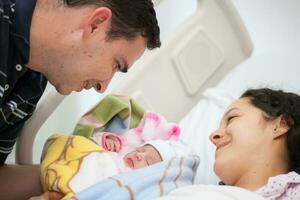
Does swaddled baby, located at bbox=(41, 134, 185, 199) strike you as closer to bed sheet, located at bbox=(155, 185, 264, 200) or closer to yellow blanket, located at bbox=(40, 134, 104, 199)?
yellow blanket, located at bbox=(40, 134, 104, 199)

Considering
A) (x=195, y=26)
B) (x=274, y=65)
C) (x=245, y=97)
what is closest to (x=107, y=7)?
(x=245, y=97)

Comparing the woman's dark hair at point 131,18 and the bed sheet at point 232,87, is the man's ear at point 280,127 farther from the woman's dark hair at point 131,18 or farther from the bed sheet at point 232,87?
the woman's dark hair at point 131,18

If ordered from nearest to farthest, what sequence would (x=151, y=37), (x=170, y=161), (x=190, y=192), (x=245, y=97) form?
(x=190, y=192), (x=151, y=37), (x=170, y=161), (x=245, y=97)

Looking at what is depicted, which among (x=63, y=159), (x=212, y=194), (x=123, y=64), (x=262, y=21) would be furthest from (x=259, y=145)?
(x=262, y=21)

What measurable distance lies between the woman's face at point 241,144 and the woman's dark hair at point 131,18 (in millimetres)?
374

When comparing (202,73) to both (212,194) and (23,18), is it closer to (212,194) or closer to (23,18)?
(212,194)

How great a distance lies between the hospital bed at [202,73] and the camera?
183 cm

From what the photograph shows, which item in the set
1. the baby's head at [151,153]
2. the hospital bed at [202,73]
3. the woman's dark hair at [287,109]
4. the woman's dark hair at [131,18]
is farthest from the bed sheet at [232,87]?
the woman's dark hair at [131,18]

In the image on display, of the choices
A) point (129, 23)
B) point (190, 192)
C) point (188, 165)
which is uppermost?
point (129, 23)

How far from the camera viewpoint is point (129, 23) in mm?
1222

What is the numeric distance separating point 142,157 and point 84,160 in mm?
205

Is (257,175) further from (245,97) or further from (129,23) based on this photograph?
(129,23)

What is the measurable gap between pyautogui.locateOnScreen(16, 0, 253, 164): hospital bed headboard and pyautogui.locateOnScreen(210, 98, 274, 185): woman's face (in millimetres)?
521

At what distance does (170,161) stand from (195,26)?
2.73 ft
